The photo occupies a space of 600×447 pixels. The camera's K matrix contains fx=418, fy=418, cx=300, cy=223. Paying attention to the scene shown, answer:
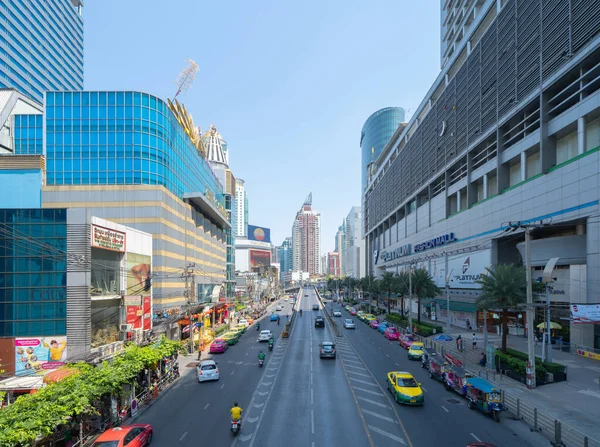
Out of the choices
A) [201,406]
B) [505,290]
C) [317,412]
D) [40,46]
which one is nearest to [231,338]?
[201,406]

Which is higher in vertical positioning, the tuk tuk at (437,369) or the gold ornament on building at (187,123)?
the gold ornament on building at (187,123)

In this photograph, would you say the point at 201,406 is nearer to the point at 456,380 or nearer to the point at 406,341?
the point at 456,380

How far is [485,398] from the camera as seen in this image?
74.3 feet

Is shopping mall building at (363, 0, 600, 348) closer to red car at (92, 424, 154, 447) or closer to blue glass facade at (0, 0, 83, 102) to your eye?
red car at (92, 424, 154, 447)

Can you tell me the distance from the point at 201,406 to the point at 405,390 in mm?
12394

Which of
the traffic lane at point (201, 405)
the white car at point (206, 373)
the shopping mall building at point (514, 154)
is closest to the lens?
the traffic lane at point (201, 405)

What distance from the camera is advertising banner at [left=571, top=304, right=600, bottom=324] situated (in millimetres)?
26000

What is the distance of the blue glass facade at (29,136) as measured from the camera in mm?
60094

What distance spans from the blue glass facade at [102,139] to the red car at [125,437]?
144 ft

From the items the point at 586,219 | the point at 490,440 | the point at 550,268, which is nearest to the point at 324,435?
the point at 490,440

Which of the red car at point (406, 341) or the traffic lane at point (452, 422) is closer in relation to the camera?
the traffic lane at point (452, 422)

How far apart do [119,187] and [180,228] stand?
11.6 metres

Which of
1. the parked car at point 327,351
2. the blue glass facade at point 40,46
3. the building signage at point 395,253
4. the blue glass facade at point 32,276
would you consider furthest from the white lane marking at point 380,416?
the blue glass facade at point 40,46

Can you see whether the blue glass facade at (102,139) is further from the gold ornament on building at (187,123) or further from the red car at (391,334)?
the red car at (391,334)
